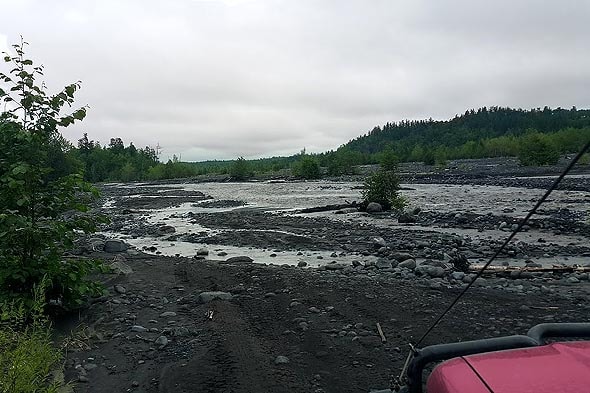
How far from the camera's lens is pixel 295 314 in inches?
305

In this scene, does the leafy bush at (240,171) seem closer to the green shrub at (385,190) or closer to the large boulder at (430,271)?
the green shrub at (385,190)

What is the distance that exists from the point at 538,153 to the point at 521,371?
6725cm

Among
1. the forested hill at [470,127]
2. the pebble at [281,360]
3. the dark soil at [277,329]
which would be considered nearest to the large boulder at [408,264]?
the dark soil at [277,329]

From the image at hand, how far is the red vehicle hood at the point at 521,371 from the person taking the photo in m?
1.98

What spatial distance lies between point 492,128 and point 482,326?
17236cm

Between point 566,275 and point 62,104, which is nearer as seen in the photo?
point 62,104

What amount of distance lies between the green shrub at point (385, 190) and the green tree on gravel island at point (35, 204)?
18666 millimetres

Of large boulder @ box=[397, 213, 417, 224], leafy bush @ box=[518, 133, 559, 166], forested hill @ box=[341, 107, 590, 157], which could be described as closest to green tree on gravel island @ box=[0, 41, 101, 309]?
large boulder @ box=[397, 213, 417, 224]

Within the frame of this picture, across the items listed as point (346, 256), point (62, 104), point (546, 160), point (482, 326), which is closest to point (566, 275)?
point (482, 326)

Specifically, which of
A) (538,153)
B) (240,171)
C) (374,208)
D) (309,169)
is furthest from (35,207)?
(240,171)

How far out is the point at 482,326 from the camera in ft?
22.5

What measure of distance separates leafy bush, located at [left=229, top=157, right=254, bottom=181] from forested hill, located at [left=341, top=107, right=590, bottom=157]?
6388cm

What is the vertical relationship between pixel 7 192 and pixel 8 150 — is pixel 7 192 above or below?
below

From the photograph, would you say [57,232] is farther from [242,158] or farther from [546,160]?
[242,158]
